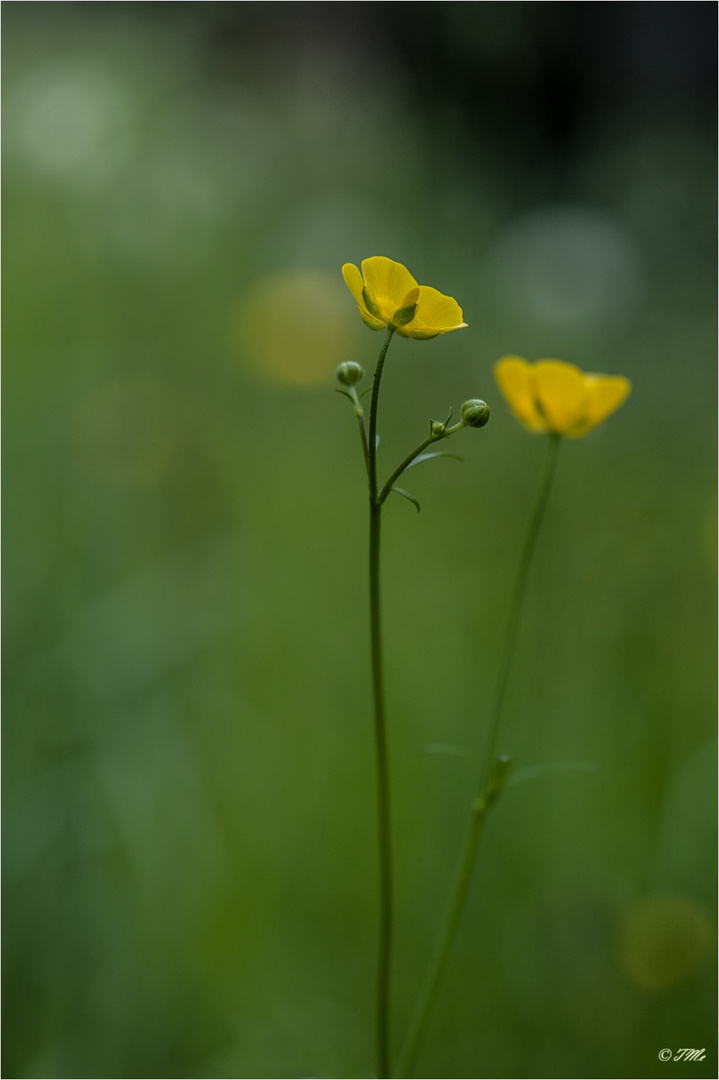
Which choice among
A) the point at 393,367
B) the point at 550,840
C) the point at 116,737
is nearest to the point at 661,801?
the point at 550,840

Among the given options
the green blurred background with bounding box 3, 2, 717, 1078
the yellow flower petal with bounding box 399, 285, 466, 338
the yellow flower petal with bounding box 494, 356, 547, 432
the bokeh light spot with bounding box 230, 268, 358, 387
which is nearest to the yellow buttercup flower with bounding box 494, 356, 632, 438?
the yellow flower petal with bounding box 494, 356, 547, 432

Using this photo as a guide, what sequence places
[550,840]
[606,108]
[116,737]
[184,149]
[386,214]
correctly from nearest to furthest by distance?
1. [116,737]
2. [550,840]
3. [606,108]
4. [184,149]
5. [386,214]

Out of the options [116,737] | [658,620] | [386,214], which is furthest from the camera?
[386,214]

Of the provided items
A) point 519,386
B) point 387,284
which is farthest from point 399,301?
point 519,386

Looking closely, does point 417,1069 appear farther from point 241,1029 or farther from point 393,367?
point 393,367

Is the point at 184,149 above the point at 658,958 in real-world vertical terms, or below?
above

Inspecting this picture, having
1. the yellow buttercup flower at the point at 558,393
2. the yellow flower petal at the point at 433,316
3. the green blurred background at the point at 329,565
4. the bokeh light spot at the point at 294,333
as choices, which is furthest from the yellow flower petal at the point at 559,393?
the bokeh light spot at the point at 294,333
